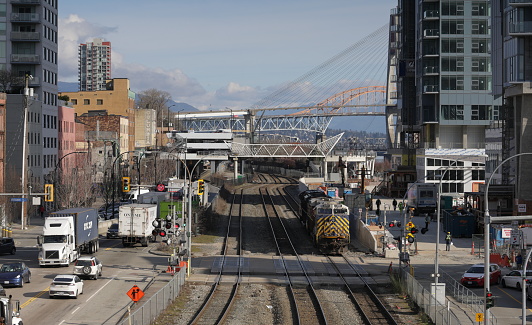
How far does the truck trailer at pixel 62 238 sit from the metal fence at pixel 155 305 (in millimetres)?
10460

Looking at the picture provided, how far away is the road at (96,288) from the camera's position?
1410 inches

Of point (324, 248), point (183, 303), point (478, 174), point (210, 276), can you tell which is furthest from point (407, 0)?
point (183, 303)

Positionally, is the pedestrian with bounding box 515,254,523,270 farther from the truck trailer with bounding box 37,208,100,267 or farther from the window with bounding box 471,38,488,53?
the window with bounding box 471,38,488,53

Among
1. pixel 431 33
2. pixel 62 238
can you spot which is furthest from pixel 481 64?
pixel 62 238

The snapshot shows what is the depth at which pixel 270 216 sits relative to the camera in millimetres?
93875

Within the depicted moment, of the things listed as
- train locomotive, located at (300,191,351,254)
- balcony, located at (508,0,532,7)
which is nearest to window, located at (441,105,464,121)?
balcony, located at (508,0,532,7)

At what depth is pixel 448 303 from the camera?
3597cm

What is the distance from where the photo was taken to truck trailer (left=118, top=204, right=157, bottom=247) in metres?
62.2

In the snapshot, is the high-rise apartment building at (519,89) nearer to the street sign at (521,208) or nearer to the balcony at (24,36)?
the street sign at (521,208)

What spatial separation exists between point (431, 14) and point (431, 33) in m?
2.83

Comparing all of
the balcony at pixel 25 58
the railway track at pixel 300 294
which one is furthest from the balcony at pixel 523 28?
the balcony at pixel 25 58

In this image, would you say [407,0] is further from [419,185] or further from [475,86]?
[419,185]

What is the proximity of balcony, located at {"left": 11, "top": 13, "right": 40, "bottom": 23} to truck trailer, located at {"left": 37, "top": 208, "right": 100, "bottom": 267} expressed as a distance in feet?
168

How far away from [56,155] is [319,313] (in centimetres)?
7557
